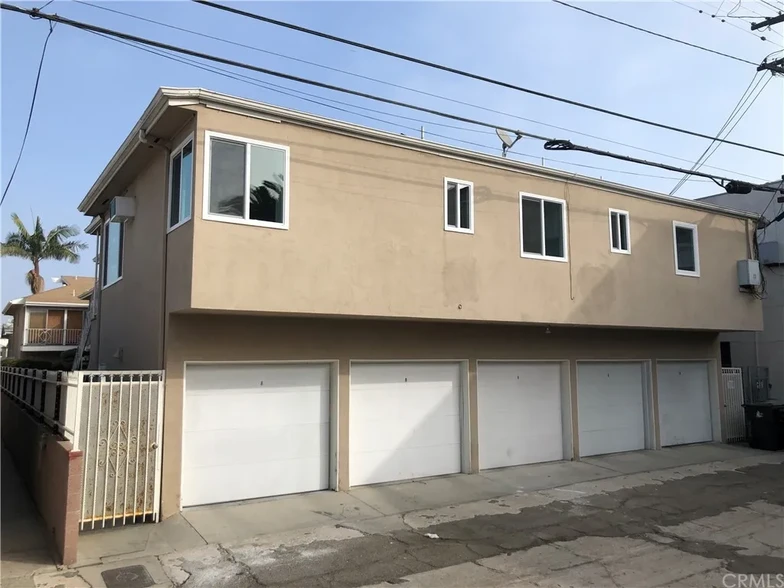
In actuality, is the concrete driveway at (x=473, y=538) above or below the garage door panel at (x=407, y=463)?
below

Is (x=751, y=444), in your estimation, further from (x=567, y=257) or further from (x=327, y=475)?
(x=327, y=475)

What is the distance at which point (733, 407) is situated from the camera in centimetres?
1627

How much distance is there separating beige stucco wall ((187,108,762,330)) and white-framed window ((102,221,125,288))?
525 cm

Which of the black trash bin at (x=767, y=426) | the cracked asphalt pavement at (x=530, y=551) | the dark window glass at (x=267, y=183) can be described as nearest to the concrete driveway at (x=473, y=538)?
the cracked asphalt pavement at (x=530, y=551)

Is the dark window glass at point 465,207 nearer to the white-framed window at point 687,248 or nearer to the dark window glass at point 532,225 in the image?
the dark window glass at point 532,225

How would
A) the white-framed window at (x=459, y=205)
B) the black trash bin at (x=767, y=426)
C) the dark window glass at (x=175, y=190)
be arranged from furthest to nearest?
the black trash bin at (x=767, y=426)
the white-framed window at (x=459, y=205)
the dark window glass at (x=175, y=190)

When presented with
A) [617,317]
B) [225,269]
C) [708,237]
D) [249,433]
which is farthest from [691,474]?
[225,269]

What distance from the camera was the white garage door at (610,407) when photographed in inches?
534

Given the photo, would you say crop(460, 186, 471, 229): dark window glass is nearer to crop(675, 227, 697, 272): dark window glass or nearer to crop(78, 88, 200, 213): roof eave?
crop(78, 88, 200, 213): roof eave

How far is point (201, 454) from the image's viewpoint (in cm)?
894

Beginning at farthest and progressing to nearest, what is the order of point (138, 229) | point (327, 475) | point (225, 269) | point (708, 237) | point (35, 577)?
1. point (708, 237)
2. point (138, 229)
3. point (327, 475)
4. point (225, 269)
5. point (35, 577)

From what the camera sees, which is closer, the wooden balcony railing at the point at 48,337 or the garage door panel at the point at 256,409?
the garage door panel at the point at 256,409

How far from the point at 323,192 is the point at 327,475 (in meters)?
4.82

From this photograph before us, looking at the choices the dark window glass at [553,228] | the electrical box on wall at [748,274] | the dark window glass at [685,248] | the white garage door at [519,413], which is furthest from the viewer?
the electrical box on wall at [748,274]
